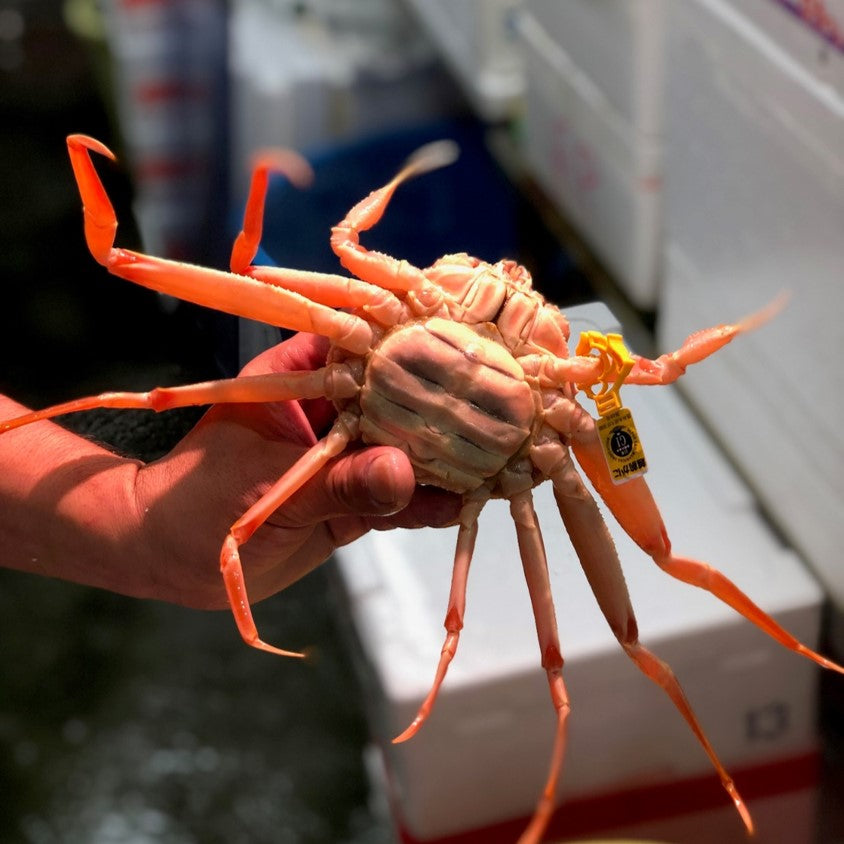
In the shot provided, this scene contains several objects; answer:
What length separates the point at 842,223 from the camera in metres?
1.08

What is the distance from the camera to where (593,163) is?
5.43ft

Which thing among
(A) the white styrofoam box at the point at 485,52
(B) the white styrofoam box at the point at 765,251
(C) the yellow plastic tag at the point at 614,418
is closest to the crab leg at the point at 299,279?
(C) the yellow plastic tag at the point at 614,418

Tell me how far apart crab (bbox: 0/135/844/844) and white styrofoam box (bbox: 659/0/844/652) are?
0.39m

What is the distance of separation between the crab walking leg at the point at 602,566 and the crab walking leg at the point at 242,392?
16 centimetres

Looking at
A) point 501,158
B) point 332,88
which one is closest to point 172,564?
point 501,158

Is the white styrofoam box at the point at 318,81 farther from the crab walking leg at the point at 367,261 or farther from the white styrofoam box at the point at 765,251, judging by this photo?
the crab walking leg at the point at 367,261

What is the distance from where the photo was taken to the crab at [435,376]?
0.77 meters

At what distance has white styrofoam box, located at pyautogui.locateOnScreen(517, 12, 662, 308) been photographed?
154cm

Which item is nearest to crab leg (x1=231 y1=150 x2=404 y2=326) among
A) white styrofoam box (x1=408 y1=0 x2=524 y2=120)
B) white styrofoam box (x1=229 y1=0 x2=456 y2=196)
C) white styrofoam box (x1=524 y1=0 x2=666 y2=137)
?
white styrofoam box (x1=524 y1=0 x2=666 y2=137)

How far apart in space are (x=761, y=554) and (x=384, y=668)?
0.39m

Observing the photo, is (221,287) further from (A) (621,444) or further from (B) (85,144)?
(A) (621,444)

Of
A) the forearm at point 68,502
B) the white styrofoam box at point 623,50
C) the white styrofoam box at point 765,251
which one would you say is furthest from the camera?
the white styrofoam box at point 623,50

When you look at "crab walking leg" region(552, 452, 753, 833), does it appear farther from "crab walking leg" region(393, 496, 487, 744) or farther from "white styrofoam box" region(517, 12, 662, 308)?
"white styrofoam box" region(517, 12, 662, 308)

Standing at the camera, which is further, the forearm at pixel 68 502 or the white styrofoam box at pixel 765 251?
the white styrofoam box at pixel 765 251
